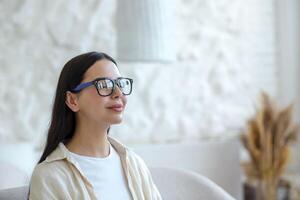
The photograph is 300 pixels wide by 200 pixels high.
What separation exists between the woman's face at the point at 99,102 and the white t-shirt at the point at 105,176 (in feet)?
0.32

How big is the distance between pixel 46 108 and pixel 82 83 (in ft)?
3.90

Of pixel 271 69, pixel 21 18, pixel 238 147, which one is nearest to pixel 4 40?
pixel 21 18

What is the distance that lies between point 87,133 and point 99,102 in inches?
3.5

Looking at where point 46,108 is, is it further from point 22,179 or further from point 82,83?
point 82,83

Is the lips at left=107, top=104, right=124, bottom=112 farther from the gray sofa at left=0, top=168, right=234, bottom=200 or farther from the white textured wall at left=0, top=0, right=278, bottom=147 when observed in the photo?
the white textured wall at left=0, top=0, right=278, bottom=147

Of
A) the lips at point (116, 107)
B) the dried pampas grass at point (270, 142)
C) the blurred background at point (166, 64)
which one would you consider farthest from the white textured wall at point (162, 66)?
the lips at point (116, 107)

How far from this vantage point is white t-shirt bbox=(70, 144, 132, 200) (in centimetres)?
108

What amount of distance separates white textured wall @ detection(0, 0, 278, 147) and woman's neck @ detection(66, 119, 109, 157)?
1.11 m

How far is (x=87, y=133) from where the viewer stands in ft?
3.65

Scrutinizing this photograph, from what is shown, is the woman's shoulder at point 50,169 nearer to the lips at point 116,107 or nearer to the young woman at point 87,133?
the young woman at point 87,133

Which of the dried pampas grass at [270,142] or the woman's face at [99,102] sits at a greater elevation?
the woman's face at [99,102]

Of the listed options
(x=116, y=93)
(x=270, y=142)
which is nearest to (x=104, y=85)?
(x=116, y=93)

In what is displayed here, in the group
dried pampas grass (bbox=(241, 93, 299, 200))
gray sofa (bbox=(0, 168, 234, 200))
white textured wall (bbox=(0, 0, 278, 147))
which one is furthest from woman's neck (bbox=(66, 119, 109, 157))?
dried pampas grass (bbox=(241, 93, 299, 200))

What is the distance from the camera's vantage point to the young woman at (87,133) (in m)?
1.05
